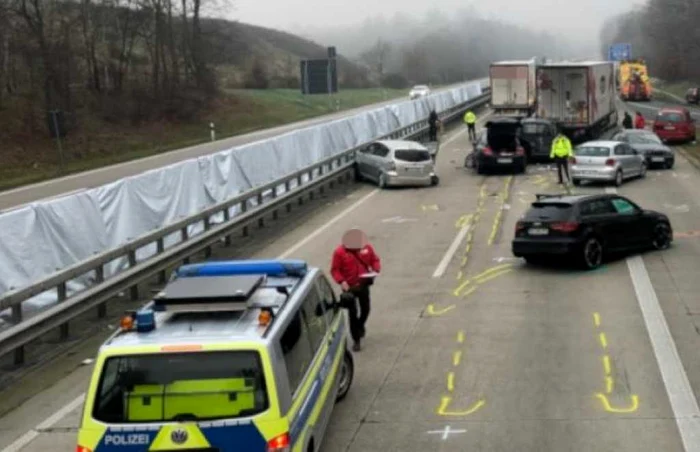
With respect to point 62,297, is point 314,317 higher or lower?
higher

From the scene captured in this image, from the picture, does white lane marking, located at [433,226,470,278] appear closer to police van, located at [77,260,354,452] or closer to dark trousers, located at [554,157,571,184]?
dark trousers, located at [554,157,571,184]

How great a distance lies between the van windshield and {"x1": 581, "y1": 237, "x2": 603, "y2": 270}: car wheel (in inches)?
538

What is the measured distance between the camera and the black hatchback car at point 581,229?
21016 millimetres

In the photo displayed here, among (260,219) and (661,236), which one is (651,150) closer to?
(661,236)

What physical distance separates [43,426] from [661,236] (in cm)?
1477

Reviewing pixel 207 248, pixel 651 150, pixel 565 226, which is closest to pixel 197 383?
pixel 565 226

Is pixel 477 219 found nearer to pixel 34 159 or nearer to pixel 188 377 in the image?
pixel 188 377

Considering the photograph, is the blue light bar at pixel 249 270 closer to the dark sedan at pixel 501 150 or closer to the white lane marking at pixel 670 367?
the white lane marking at pixel 670 367

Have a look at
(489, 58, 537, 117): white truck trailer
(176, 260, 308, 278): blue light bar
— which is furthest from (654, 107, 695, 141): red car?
(176, 260, 308, 278): blue light bar

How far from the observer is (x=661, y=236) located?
75.3 ft

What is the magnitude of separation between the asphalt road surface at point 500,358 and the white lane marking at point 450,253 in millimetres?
47

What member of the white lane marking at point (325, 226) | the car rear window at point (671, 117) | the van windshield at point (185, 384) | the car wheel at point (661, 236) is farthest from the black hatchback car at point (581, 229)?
the car rear window at point (671, 117)

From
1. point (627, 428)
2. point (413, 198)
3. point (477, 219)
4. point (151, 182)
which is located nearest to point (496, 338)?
point (627, 428)

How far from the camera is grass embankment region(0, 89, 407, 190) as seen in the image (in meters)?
52.2
